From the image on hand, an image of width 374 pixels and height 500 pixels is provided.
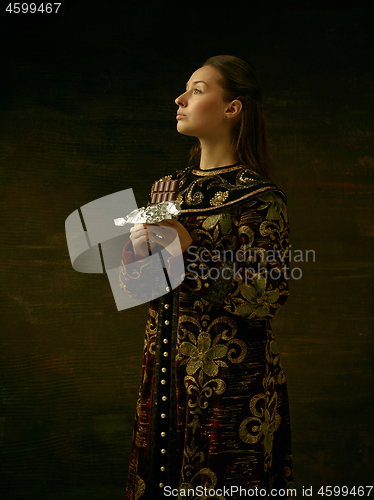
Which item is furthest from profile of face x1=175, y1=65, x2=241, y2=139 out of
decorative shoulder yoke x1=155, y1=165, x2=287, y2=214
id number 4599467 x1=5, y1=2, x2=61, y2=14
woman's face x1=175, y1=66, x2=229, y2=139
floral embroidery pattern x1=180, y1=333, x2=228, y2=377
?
id number 4599467 x1=5, y1=2, x2=61, y2=14

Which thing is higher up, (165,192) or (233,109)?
(233,109)

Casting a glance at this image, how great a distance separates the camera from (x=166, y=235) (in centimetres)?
101

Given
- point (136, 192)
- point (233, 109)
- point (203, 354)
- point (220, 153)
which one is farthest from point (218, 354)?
point (136, 192)

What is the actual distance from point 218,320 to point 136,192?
877 millimetres

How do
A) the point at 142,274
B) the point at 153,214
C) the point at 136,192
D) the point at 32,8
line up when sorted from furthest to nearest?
the point at 136,192 → the point at 32,8 → the point at 142,274 → the point at 153,214

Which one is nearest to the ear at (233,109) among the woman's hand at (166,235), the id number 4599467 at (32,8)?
the woman's hand at (166,235)

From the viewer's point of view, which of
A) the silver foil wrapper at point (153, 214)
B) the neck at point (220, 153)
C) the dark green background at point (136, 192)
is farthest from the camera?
the dark green background at point (136, 192)

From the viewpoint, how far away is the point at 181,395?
43.6 inches

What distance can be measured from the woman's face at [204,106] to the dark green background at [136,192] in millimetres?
627

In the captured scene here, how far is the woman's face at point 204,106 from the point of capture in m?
1.18

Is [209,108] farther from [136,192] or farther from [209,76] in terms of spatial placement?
[136,192]

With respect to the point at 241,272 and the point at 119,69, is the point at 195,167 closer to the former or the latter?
the point at 241,272

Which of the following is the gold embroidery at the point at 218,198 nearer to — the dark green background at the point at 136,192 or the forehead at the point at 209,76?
the forehead at the point at 209,76

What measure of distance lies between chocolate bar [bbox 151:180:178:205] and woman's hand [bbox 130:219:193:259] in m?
0.16
